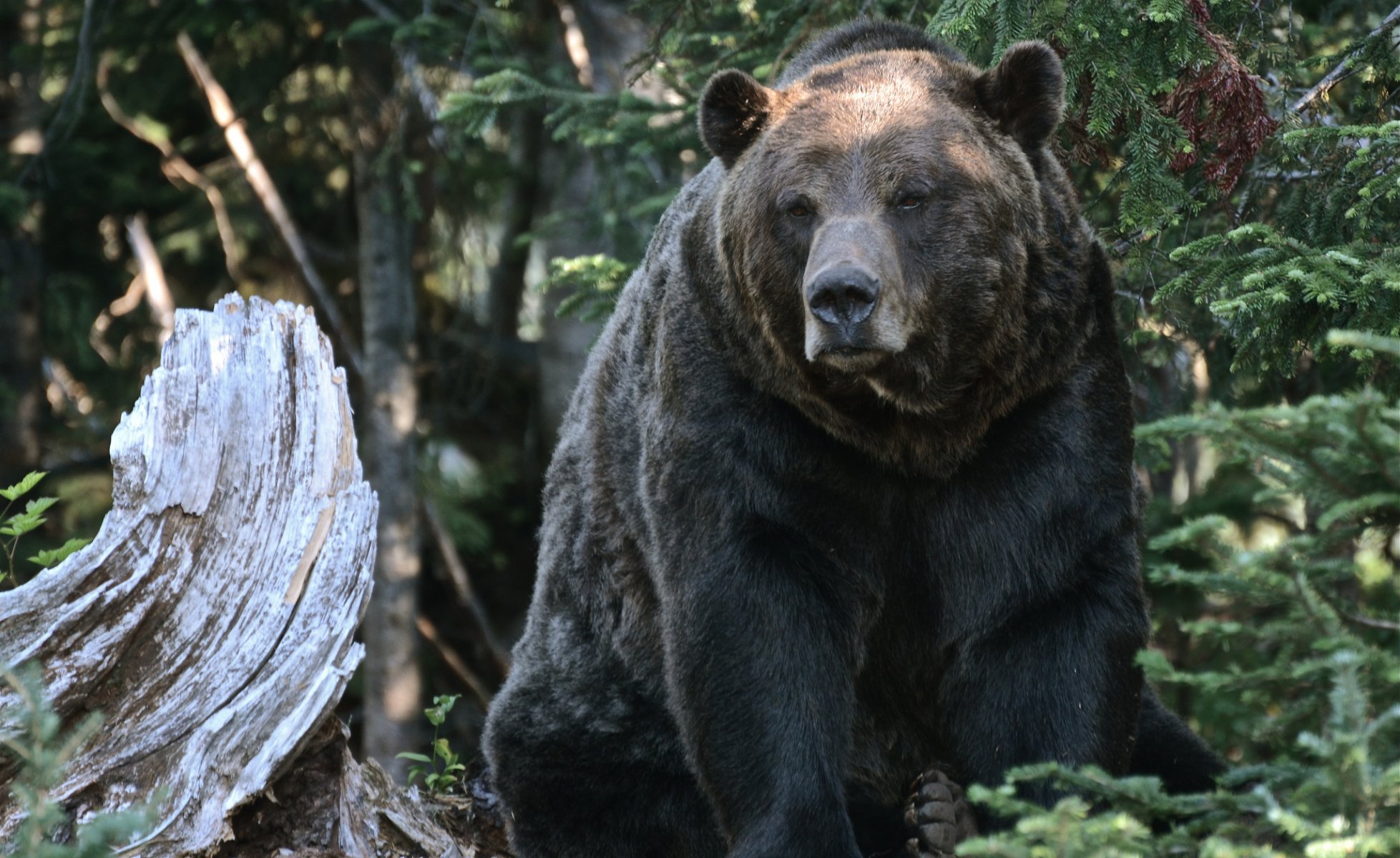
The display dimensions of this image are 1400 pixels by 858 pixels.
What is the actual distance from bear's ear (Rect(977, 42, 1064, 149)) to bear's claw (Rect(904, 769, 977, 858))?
6.54ft

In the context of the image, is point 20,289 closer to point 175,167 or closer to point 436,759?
point 175,167

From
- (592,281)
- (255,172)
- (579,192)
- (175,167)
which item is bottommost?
(592,281)

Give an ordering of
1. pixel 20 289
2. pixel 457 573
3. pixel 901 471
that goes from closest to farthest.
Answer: pixel 901 471
pixel 20 289
pixel 457 573

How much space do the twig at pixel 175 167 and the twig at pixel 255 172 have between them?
0.33 m

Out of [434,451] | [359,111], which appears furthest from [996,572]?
[434,451]

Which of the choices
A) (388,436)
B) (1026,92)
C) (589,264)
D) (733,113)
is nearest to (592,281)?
(589,264)

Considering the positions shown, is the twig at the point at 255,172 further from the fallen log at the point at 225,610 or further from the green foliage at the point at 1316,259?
the green foliage at the point at 1316,259

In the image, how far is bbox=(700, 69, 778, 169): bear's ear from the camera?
439cm

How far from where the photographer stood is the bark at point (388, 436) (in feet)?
33.2

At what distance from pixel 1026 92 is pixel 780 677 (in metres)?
1.90

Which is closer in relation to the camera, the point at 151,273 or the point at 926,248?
the point at 926,248

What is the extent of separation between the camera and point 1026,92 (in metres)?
4.26

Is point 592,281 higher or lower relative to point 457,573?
higher

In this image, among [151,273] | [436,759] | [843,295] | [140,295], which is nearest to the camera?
[843,295]
